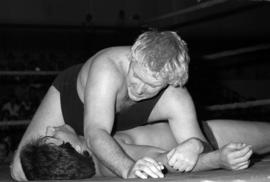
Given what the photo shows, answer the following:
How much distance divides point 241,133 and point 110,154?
2.71ft

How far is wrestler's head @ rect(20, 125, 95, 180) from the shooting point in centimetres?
140

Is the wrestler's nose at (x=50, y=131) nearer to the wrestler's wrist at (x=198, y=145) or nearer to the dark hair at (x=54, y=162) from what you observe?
the dark hair at (x=54, y=162)

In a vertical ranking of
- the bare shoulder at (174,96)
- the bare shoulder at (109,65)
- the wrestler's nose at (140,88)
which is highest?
the bare shoulder at (109,65)

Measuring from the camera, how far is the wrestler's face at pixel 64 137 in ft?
5.21

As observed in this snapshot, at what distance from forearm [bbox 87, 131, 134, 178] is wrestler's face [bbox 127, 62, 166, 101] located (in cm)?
19

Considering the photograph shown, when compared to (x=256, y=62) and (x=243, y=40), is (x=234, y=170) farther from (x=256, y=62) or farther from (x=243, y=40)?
(x=256, y=62)

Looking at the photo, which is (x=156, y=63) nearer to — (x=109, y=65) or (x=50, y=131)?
(x=109, y=65)

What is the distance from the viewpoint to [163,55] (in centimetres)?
146

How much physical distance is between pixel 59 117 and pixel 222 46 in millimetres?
4973

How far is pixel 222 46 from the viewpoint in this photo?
21.5 ft

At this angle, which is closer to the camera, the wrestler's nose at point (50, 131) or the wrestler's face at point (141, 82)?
the wrestler's face at point (141, 82)

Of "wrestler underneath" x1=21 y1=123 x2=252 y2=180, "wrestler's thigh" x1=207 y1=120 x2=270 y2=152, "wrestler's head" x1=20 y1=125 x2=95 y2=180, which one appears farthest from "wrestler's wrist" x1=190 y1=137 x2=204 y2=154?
"wrestler's thigh" x1=207 y1=120 x2=270 y2=152

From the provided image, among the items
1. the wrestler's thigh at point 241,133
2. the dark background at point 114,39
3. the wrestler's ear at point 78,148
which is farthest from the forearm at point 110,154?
the dark background at point 114,39

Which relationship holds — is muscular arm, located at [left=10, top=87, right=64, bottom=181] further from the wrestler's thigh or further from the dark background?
the dark background
